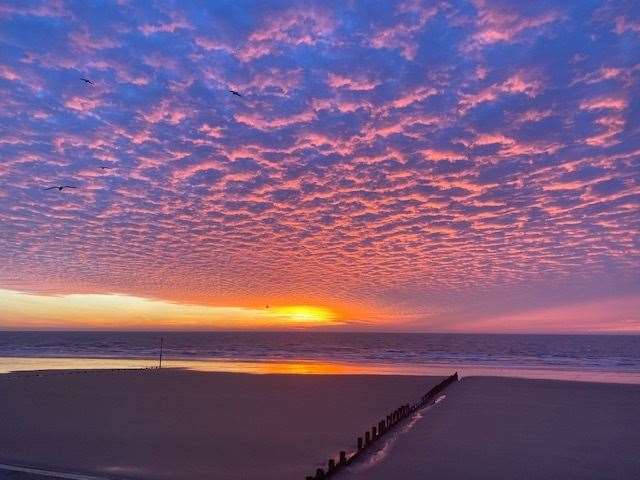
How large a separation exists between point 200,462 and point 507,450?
35.3ft

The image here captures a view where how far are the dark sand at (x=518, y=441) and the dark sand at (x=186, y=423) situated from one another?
267 centimetres

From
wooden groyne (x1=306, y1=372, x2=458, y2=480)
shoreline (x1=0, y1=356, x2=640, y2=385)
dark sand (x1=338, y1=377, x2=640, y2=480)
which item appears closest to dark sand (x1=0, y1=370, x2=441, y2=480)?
wooden groyne (x1=306, y1=372, x2=458, y2=480)

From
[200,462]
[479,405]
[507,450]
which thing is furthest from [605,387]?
[200,462]

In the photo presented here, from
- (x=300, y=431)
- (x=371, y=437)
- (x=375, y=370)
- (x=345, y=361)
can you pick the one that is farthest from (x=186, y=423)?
(x=345, y=361)

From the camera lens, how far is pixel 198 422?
24484 millimetres

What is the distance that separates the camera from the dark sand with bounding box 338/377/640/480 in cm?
1656

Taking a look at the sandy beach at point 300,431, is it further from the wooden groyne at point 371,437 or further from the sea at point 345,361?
the sea at point 345,361

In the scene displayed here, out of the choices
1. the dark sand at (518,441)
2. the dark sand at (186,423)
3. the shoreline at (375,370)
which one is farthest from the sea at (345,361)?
the dark sand at (518,441)

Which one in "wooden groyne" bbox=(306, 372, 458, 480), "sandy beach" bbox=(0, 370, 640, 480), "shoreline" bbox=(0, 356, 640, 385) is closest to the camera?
"wooden groyne" bbox=(306, 372, 458, 480)

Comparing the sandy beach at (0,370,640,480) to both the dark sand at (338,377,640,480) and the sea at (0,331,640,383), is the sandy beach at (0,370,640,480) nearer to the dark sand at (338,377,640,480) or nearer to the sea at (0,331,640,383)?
the dark sand at (338,377,640,480)

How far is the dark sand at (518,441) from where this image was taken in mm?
16562

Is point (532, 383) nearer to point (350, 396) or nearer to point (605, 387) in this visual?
point (605, 387)

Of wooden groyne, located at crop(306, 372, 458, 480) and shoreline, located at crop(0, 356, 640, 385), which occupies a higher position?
shoreline, located at crop(0, 356, 640, 385)

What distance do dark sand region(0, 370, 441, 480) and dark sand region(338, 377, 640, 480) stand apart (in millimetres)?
2670
